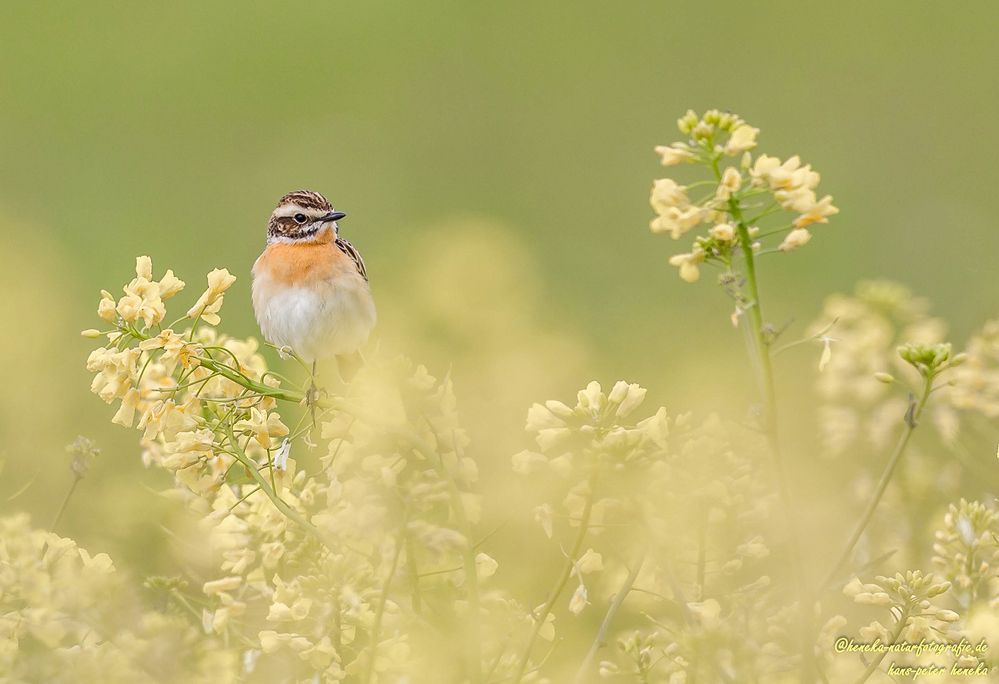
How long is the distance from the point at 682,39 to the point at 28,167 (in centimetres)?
607

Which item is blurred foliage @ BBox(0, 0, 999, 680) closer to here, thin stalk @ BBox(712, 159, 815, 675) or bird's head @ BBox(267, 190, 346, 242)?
bird's head @ BBox(267, 190, 346, 242)

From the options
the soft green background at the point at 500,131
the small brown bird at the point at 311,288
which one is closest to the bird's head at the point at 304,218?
the small brown bird at the point at 311,288

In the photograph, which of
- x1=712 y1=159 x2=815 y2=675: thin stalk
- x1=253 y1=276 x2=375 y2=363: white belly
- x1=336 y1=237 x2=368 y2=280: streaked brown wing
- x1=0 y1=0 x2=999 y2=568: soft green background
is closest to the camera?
x1=712 y1=159 x2=815 y2=675: thin stalk

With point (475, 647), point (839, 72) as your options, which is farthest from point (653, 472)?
point (839, 72)

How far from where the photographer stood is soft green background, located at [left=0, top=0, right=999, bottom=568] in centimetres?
1011

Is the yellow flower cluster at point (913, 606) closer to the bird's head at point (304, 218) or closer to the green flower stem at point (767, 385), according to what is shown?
the green flower stem at point (767, 385)

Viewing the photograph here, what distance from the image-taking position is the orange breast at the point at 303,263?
543 centimetres

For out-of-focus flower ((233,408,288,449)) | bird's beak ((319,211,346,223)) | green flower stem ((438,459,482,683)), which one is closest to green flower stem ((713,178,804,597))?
green flower stem ((438,459,482,683))

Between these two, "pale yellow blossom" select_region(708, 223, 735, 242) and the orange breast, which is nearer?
"pale yellow blossom" select_region(708, 223, 735, 242)

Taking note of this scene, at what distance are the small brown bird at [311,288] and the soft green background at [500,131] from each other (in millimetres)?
1188

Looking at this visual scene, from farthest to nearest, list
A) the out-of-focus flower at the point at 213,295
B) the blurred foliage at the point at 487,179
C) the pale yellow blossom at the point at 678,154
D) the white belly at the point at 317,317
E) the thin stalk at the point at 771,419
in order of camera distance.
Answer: the white belly at the point at 317,317, the blurred foliage at the point at 487,179, the out-of-focus flower at the point at 213,295, the pale yellow blossom at the point at 678,154, the thin stalk at the point at 771,419

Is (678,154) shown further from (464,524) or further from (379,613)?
(379,613)

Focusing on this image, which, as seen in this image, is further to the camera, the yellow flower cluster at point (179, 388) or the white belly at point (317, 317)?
the white belly at point (317, 317)

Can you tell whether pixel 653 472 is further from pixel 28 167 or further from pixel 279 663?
pixel 28 167
